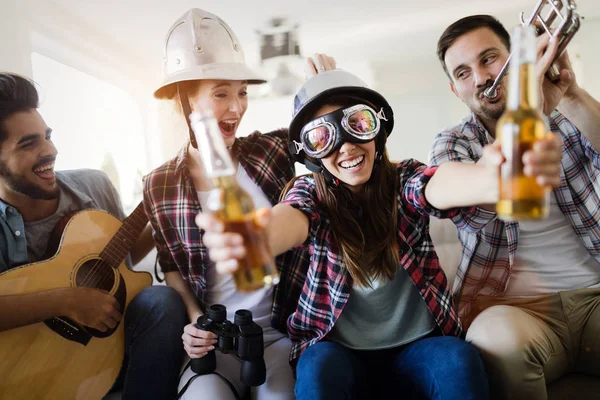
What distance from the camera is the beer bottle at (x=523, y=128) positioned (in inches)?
20.3

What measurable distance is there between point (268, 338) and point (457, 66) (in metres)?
1.23

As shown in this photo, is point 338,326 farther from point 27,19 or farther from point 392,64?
point 27,19

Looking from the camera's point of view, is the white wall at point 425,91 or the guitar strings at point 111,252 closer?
the guitar strings at point 111,252

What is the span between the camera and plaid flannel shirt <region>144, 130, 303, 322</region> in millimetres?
1512

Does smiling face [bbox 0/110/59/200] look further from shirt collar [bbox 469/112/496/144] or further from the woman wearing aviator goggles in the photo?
shirt collar [bbox 469/112/496/144]

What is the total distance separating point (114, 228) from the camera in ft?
5.40

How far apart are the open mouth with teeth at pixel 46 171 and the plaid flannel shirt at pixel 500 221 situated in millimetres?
1438

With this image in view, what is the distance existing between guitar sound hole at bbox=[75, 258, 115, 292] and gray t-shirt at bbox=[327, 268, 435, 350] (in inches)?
36.2

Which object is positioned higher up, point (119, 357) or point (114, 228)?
point (114, 228)

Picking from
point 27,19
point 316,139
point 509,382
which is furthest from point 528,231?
A: point 27,19

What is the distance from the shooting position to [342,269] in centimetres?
119

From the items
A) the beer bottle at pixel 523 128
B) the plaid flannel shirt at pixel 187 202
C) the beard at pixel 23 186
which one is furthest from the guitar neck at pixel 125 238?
the beer bottle at pixel 523 128

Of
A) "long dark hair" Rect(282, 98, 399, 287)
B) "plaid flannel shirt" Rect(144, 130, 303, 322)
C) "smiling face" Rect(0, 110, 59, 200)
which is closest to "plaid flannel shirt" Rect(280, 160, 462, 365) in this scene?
"long dark hair" Rect(282, 98, 399, 287)

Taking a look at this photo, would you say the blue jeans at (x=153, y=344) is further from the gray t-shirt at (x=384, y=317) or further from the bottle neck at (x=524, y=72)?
the bottle neck at (x=524, y=72)
